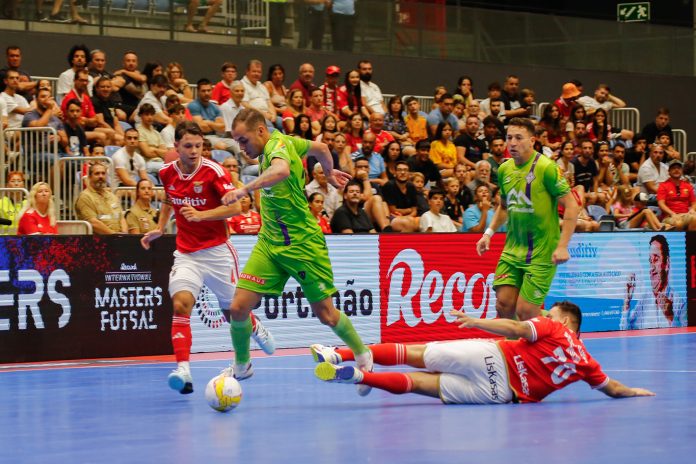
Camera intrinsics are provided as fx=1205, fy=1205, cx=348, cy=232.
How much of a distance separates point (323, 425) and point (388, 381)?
0.75 metres

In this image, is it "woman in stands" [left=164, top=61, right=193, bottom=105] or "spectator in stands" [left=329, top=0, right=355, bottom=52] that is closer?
"woman in stands" [left=164, top=61, right=193, bottom=105]

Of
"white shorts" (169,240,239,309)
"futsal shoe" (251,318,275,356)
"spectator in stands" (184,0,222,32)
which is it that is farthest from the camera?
"spectator in stands" (184,0,222,32)

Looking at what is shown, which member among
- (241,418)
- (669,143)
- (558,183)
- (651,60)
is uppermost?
(651,60)

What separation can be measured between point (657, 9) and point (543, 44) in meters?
6.35

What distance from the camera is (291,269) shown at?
967 cm

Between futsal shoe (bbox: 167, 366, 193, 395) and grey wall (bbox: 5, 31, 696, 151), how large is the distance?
11.9 m

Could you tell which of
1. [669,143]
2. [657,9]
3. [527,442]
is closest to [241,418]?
[527,442]

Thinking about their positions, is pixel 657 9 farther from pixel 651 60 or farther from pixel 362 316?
pixel 362 316

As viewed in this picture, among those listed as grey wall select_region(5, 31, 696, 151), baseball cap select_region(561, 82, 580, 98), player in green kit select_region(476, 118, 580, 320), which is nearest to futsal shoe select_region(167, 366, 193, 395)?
player in green kit select_region(476, 118, 580, 320)

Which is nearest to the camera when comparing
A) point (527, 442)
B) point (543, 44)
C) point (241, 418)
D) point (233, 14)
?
point (527, 442)

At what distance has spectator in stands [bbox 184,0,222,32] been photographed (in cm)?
2194

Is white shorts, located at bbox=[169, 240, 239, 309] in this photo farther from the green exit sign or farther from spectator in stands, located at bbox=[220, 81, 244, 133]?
the green exit sign

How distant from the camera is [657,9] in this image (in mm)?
31953

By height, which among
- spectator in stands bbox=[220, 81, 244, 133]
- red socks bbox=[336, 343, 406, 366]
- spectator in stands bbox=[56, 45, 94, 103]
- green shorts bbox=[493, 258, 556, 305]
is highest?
spectator in stands bbox=[56, 45, 94, 103]
